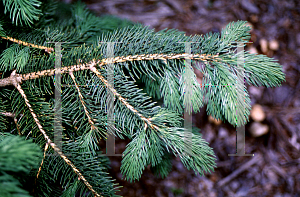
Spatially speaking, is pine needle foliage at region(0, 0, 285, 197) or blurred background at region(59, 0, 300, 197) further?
blurred background at region(59, 0, 300, 197)

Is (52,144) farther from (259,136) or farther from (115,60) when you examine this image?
(259,136)

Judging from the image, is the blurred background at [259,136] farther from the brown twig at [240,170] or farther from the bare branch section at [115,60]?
the bare branch section at [115,60]

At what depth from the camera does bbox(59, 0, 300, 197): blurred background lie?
3.48 feet

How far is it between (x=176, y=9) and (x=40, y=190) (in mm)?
1243

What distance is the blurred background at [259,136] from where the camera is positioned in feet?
3.48

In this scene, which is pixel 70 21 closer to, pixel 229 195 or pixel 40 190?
pixel 40 190

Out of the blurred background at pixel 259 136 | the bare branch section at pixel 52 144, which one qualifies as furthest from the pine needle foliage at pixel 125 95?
the blurred background at pixel 259 136

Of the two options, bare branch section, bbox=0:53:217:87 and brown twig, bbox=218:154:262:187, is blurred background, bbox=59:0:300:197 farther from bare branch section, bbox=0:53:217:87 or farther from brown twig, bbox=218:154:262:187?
bare branch section, bbox=0:53:217:87

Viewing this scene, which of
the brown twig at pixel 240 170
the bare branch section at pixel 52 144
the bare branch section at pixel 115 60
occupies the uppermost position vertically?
the bare branch section at pixel 115 60

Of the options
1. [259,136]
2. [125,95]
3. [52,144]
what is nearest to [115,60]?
[125,95]

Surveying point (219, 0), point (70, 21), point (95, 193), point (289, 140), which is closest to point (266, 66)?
point (95, 193)

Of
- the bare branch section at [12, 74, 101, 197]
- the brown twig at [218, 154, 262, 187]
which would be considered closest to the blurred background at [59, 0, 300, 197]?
the brown twig at [218, 154, 262, 187]

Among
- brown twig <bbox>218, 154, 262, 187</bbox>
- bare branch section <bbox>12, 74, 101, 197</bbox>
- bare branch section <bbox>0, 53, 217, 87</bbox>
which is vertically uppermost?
bare branch section <bbox>0, 53, 217, 87</bbox>

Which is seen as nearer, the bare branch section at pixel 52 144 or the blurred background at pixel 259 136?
the bare branch section at pixel 52 144
